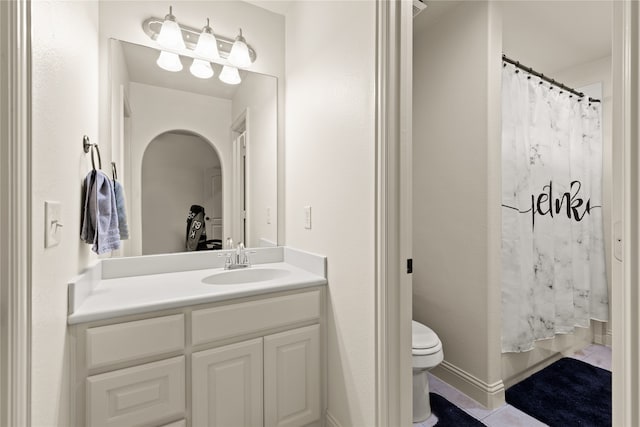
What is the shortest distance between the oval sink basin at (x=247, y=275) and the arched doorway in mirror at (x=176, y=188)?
309 millimetres

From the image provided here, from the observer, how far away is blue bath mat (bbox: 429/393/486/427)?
156 centimetres

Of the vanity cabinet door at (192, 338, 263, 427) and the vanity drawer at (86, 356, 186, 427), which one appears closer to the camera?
the vanity drawer at (86, 356, 186, 427)

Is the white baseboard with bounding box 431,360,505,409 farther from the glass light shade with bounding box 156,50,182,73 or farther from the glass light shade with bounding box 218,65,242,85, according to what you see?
the glass light shade with bounding box 156,50,182,73

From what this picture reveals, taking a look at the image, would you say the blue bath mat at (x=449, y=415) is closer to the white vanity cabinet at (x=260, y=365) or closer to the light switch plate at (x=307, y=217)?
the white vanity cabinet at (x=260, y=365)

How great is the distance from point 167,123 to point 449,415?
7.58 feet

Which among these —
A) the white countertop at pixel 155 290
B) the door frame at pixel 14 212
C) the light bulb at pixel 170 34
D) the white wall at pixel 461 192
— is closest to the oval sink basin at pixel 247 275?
the white countertop at pixel 155 290

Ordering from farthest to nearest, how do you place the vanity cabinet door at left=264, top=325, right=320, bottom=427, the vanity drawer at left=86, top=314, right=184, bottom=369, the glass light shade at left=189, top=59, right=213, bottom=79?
the glass light shade at left=189, top=59, right=213, bottom=79, the vanity cabinet door at left=264, top=325, right=320, bottom=427, the vanity drawer at left=86, top=314, right=184, bottom=369

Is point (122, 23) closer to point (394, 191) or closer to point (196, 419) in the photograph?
point (394, 191)

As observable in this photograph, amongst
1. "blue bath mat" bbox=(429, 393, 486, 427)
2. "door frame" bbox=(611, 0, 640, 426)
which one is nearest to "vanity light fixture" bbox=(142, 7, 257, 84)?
"door frame" bbox=(611, 0, 640, 426)

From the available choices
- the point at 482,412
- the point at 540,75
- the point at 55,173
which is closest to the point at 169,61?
the point at 55,173

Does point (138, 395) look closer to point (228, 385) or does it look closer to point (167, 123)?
point (228, 385)

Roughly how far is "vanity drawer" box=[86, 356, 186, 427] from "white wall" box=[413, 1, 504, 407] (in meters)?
1.59

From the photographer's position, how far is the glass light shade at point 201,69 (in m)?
1.75

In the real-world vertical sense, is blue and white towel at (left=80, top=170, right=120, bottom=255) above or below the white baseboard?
above
